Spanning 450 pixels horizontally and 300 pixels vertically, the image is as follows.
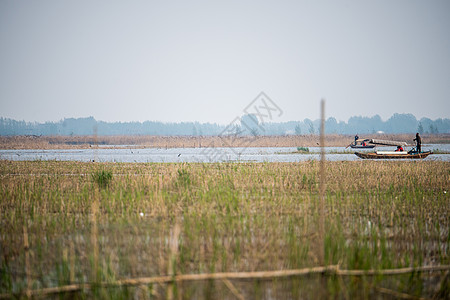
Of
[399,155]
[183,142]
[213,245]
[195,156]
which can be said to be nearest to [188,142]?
[183,142]

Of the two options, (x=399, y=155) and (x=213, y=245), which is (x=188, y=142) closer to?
(x=399, y=155)

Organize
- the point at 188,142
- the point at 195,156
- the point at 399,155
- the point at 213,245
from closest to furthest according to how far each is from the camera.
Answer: the point at 213,245 < the point at 399,155 < the point at 195,156 < the point at 188,142

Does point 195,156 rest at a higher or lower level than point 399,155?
lower

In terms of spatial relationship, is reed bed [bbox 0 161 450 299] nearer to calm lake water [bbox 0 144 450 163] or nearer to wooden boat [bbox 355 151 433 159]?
calm lake water [bbox 0 144 450 163]

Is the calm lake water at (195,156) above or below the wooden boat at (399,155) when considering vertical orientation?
below

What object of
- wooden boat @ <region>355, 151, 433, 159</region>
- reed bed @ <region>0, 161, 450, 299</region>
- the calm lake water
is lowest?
reed bed @ <region>0, 161, 450, 299</region>

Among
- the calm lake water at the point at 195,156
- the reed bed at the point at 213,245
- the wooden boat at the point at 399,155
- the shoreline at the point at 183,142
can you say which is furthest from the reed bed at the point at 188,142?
the reed bed at the point at 213,245

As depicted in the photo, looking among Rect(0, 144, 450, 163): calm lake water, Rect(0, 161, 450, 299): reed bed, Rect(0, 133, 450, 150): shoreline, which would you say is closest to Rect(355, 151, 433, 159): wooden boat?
Rect(0, 144, 450, 163): calm lake water

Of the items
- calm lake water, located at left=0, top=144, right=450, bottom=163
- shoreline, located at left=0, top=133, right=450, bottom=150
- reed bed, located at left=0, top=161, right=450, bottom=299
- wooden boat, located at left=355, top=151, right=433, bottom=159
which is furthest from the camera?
shoreline, located at left=0, top=133, right=450, bottom=150

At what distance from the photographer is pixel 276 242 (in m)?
6.04

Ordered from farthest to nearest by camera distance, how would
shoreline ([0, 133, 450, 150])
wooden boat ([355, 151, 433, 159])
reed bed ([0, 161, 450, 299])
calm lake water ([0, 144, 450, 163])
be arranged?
shoreline ([0, 133, 450, 150]), calm lake water ([0, 144, 450, 163]), wooden boat ([355, 151, 433, 159]), reed bed ([0, 161, 450, 299])

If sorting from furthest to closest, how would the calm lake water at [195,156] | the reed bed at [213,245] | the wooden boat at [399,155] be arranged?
the calm lake water at [195,156] < the wooden boat at [399,155] < the reed bed at [213,245]

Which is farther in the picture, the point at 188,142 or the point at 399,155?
the point at 188,142

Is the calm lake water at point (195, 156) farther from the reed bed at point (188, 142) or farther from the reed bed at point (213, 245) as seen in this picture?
the reed bed at point (188, 142)
